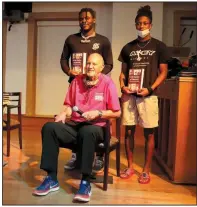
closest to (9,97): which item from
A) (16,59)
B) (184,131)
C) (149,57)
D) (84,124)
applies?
(84,124)

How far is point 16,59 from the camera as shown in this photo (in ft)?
14.8

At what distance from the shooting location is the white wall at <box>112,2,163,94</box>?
156 inches

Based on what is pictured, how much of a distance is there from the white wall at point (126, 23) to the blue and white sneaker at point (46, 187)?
249 cm

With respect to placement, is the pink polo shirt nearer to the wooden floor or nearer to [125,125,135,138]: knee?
[125,125,135,138]: knee

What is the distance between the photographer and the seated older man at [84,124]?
1720 millimetres

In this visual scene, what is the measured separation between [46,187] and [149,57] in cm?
114

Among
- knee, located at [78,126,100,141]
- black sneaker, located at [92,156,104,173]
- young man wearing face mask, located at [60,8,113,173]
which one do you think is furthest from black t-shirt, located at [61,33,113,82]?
black sneaker, located at [92,156,104,173]

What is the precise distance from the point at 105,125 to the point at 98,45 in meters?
0.68

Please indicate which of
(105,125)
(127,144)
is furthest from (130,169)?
(105,125)

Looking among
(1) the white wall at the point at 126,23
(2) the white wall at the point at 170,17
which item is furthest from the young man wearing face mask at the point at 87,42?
(2) the white wall at the point at 170,17

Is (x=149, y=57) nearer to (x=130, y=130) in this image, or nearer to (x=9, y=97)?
(x=130, y=130)

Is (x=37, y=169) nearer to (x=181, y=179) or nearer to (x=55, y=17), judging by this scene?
(x=181, y=179)

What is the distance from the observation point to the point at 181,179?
2064 mm

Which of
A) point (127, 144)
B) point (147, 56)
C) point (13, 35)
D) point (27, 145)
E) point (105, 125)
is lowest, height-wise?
point (27, 145)
